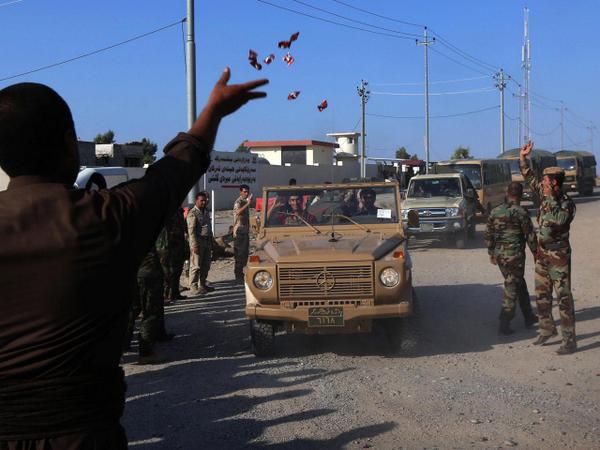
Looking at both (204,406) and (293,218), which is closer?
(204,406)

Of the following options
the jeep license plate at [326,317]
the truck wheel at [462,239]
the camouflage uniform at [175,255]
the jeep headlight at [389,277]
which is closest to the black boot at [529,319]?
the jeep headlight at [389,277]

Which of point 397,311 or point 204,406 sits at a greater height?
point 397,311

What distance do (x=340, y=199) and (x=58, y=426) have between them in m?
6.82

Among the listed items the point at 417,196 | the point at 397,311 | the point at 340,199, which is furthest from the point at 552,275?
the point at 417,196

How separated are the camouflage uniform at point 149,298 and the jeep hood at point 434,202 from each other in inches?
459

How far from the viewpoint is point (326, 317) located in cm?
697

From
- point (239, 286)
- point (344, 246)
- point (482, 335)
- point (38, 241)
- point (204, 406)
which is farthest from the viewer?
point (239, 286)

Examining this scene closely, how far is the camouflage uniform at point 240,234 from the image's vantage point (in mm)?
12750

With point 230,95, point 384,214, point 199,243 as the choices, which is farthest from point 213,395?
point 199,243

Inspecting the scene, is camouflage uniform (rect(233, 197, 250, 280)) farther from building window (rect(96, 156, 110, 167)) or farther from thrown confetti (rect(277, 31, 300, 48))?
building window (rect(96, 156, 110, 167))

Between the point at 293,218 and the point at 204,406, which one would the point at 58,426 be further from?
the point at 293,218

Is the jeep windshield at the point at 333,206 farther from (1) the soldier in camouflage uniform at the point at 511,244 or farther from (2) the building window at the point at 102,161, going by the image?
(2) the building window at the point at 102,161

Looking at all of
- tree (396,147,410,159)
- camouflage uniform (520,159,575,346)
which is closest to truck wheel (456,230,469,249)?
camouflage uniform (520,159,575,346)

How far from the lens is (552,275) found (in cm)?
743
